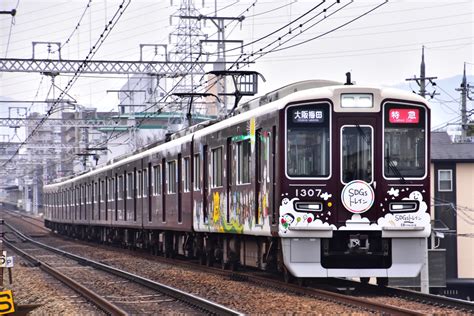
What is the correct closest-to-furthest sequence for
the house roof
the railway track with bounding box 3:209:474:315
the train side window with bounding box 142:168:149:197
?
the railway track with bounding box 3:209:474:315, the train side window with bounding box 142:168:149:197, the house roof

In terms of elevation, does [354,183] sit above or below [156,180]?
below

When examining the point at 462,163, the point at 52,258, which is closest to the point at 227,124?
the point at 52,258

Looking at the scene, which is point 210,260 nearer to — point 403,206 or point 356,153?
point 356,153

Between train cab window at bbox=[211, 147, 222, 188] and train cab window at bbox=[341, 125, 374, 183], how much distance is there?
4.51 m

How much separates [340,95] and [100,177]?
24.2 m

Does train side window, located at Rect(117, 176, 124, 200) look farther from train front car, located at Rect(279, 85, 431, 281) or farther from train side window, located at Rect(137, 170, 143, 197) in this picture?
train front car, located at Rect(279, 85, 431, 281)

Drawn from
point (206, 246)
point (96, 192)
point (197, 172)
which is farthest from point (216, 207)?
point (96, 192)

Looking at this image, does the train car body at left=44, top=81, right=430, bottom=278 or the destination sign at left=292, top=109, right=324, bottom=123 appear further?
the destination sign at left=292, top=109, right=324, bottom=123

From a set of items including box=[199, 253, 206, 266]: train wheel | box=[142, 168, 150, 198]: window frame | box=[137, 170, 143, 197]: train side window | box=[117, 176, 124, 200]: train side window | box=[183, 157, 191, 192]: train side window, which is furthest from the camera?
box=[117, 176, 124, 200]: train side window

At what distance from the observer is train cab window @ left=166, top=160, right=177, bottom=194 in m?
24.4

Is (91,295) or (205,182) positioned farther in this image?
(205,182)

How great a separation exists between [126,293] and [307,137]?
385cm

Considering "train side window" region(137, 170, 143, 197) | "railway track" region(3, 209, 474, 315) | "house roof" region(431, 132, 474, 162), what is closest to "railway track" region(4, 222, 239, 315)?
"railway track" region(3, 209, 474, 315)

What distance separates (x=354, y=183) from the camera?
584 inches
